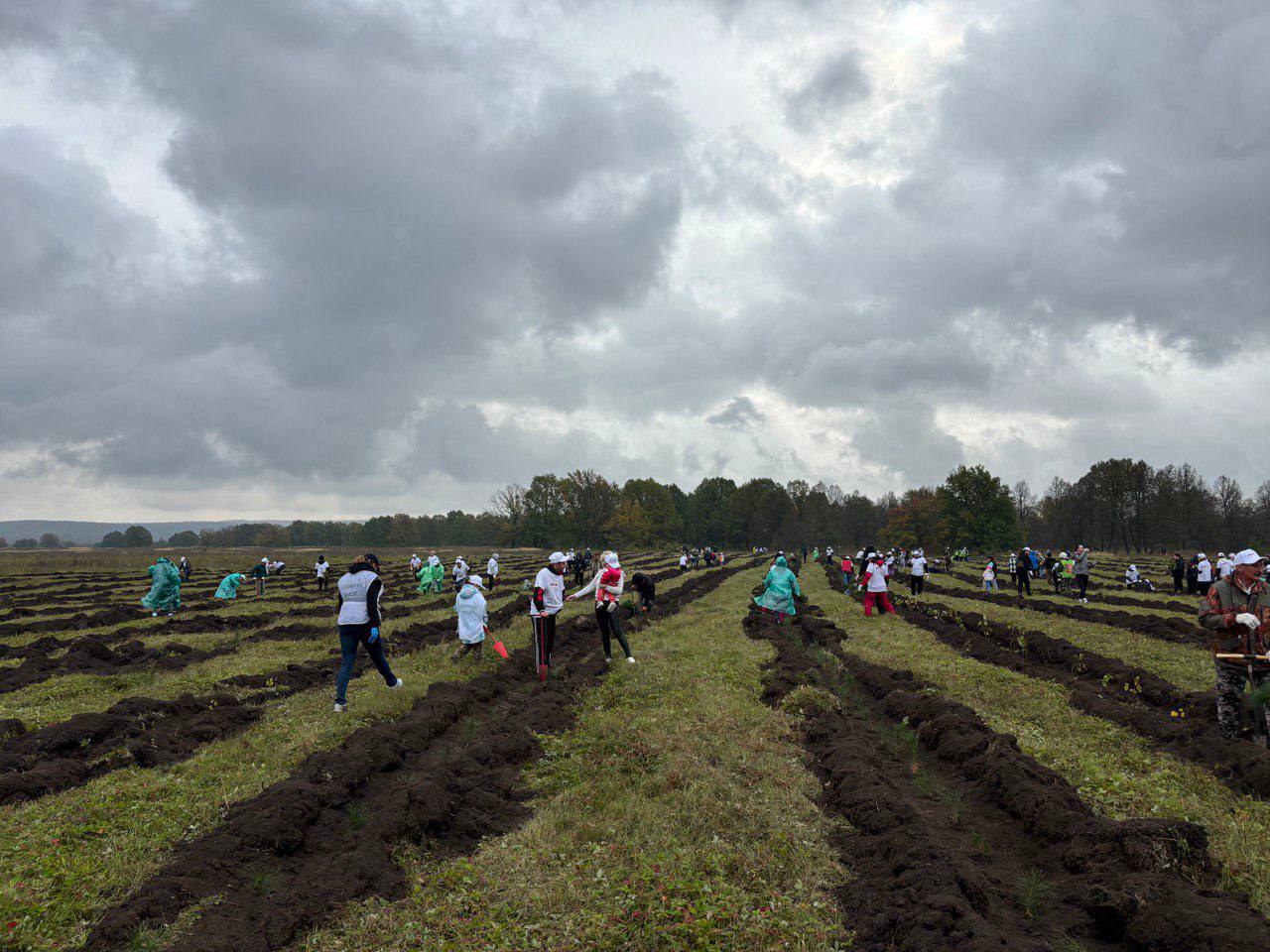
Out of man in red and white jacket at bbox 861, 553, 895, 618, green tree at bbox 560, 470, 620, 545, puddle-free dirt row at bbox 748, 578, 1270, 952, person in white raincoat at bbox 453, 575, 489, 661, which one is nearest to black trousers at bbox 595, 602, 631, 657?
person in white raincoat at bbox 453, 575, 489, 661

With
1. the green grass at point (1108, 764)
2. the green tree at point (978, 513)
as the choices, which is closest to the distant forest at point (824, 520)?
the green tree at point (978, 513)

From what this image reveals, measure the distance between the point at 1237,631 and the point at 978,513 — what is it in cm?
10133

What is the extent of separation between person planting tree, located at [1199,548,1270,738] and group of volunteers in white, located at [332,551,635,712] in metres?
8.25

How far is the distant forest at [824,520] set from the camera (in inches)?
3441

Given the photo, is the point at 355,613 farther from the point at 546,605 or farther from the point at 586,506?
the point at 586,506

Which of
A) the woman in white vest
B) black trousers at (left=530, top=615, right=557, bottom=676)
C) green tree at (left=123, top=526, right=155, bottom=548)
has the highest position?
the woman in white vest

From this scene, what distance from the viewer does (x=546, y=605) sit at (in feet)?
39.0

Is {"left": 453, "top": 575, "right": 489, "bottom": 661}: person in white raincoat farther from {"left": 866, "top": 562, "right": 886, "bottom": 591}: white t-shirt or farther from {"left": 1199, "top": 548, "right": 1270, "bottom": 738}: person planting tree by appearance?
{"left": 866, "top": 562, "right": 886, "bottom": 591}: white t-shirt

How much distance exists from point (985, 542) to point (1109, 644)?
298 ft

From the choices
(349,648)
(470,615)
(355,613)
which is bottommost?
→ (470,615)

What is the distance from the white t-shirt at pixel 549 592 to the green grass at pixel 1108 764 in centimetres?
688

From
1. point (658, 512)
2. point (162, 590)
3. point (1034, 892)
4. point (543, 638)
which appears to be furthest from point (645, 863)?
point (658, 512)

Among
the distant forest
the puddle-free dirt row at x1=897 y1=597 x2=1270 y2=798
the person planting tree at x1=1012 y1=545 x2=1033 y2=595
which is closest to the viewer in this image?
the puddle-free dirt row at x1=897 y1=597 x2=1270 y2=798

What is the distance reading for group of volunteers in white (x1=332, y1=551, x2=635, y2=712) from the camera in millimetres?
10195
